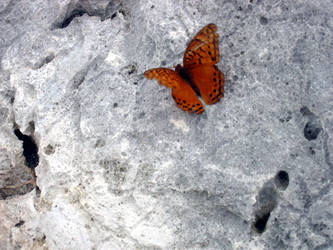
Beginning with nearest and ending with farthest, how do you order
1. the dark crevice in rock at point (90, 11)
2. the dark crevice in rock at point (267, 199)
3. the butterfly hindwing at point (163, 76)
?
the butterfly hindwing at point (163, 76) → the dark crevice in rock at point (267, 199) → the dark crevice in rock at point (90, 11)

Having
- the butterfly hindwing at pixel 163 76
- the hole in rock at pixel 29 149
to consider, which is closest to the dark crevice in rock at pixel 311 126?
the butterfly hindwing at pixel 163 76

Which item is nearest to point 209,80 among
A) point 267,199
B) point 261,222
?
point 267,199

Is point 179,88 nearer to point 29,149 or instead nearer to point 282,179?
point 282,179

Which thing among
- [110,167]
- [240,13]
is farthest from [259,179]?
[240,13]

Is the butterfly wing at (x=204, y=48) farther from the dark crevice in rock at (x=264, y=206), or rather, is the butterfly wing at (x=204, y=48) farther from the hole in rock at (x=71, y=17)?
the hole in rock at (x=71, y=17)

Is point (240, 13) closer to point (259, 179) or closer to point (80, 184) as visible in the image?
point (259, 179)

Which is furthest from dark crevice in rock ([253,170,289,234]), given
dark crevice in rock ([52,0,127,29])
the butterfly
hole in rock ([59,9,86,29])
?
hole in rock ([59,9,86,29])
